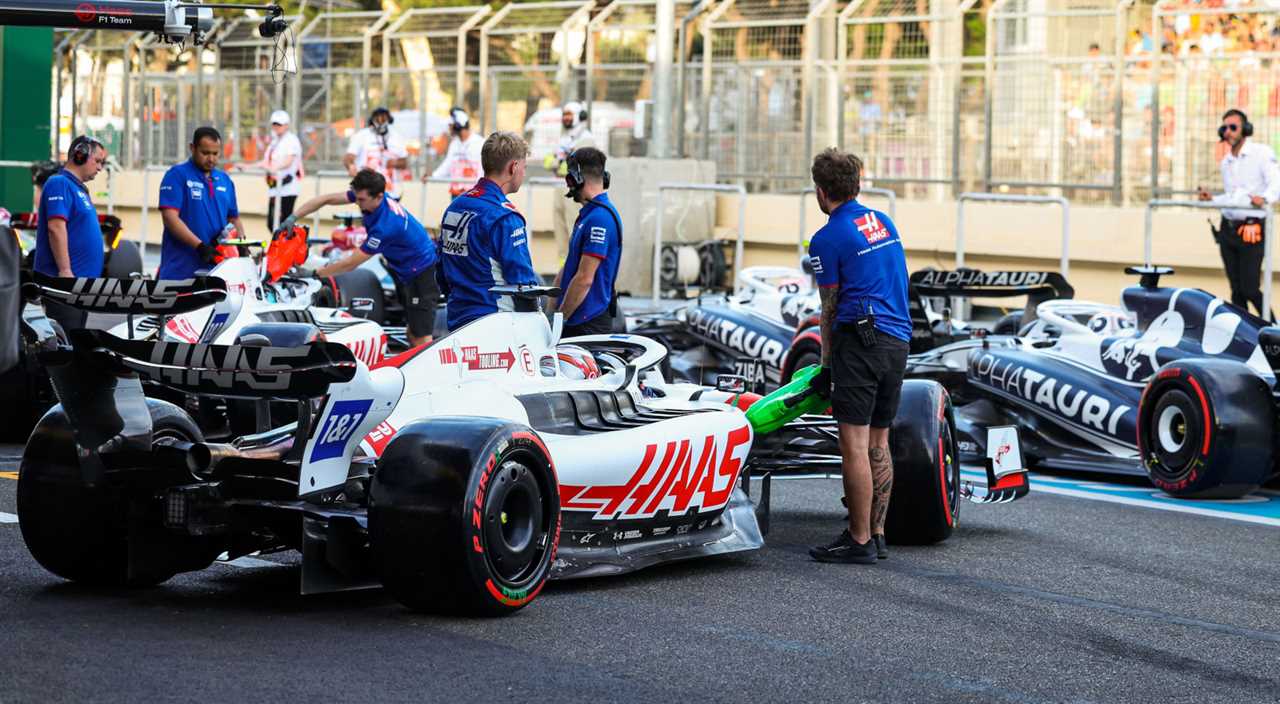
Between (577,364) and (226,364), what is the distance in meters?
2.09

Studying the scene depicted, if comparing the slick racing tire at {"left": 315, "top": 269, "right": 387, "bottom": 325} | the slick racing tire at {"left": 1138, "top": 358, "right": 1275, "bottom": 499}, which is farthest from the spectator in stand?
the slick racing tire at {"left": 1138, "top": 358, "right": 1275, "bottom": 499}

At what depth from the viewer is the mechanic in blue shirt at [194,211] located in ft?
39.1

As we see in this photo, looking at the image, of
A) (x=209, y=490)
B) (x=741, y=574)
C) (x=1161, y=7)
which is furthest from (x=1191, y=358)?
(x=1161, y=7)

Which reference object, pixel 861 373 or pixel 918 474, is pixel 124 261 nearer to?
pixel 918 474

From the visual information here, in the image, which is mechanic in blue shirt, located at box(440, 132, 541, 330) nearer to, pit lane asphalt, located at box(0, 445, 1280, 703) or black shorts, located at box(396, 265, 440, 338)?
pit lane asphalt, located at box(0, 445, 1280, 703)

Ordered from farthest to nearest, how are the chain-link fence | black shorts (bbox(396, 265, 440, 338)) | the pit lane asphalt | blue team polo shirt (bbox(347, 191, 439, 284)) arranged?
the chain-link fence → blue team polo shirt (bbox(347, 191, 439, 284)) → black shorts (bbox(396, 265, 440, 338)) → the pit lane asphalt

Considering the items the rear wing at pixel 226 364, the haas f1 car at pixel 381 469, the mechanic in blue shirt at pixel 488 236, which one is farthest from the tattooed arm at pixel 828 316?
the rear wing at pixel 226 364

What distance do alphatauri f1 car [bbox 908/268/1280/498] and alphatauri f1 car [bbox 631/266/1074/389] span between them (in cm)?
37

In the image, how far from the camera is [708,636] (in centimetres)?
623

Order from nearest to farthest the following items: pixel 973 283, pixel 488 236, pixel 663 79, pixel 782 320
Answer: pixel 488 236 < pixel 973 283 < pixel 782 320 < pixel 663 79

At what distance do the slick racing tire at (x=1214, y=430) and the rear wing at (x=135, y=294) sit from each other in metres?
5.73

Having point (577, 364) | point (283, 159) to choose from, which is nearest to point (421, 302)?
point (577, 364)

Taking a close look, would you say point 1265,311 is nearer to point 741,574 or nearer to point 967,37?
point 967,37

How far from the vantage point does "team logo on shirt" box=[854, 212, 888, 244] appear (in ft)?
25.4
